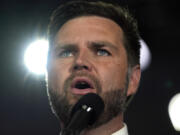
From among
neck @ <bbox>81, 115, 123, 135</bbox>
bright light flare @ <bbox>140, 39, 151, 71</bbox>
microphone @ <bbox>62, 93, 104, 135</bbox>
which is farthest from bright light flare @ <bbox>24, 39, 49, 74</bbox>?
microphone @ <bbox>62, 93, 104, 135</bbox>

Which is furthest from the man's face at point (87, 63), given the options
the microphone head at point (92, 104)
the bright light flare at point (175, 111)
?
the bright light flare at point (175, 111)

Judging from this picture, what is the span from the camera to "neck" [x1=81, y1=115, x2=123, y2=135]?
1.66 m

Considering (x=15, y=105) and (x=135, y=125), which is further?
(x=135, y=125)

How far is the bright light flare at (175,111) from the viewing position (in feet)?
13.6

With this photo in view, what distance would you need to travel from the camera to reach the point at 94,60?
172 centimetres

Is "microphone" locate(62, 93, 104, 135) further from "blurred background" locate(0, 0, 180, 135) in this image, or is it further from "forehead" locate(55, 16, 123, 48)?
"blurred background" locate(0, 0, 180, 135)

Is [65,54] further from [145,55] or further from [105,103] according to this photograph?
[145,55]

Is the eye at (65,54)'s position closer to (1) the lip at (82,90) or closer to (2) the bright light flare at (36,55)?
(1) the lip at (82,90)

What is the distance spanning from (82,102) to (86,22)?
0.68m

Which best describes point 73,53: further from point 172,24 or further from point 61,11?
point 172,24

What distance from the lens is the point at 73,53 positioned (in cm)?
181

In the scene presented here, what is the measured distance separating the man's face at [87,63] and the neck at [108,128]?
0.10m

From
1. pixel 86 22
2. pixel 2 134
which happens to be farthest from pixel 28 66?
pixel 86 22

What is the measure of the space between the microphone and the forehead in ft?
1.51
